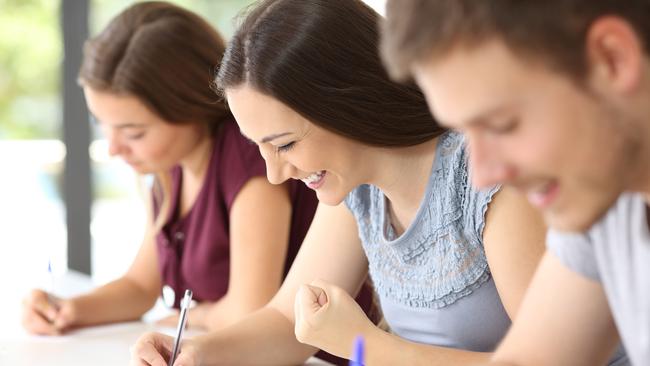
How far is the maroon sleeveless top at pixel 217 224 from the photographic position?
1.99 meters

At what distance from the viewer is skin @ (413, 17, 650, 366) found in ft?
2.57

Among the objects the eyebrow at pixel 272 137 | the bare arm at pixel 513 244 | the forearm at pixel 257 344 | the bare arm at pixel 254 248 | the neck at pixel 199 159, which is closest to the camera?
the bare arm at pixel 513 244

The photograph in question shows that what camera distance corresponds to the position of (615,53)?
781mm

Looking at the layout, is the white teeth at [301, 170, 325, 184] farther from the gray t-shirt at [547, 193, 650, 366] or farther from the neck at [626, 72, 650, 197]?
the neck at [626, 72, 650, 197]

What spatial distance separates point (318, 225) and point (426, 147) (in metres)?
0.29

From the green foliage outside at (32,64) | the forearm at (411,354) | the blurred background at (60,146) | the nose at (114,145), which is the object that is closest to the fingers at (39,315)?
the nose at (114,145)

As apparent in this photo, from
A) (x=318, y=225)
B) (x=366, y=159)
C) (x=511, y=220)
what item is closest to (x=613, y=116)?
(x=511, y=220)

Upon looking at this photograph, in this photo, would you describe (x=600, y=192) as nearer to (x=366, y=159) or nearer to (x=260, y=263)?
(x=366, y=159)

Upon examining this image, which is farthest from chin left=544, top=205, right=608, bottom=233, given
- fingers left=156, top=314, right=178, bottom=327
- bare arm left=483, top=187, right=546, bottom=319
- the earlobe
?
fingers left=156, top=314, right=178, bottom=327

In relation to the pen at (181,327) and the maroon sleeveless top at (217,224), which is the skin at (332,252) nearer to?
the pen at (181,327)

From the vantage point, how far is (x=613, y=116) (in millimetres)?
800

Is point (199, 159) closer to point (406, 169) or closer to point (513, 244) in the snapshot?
point (406, 169)

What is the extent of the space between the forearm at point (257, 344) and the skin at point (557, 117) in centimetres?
77

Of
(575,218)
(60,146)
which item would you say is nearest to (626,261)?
(575,218)
